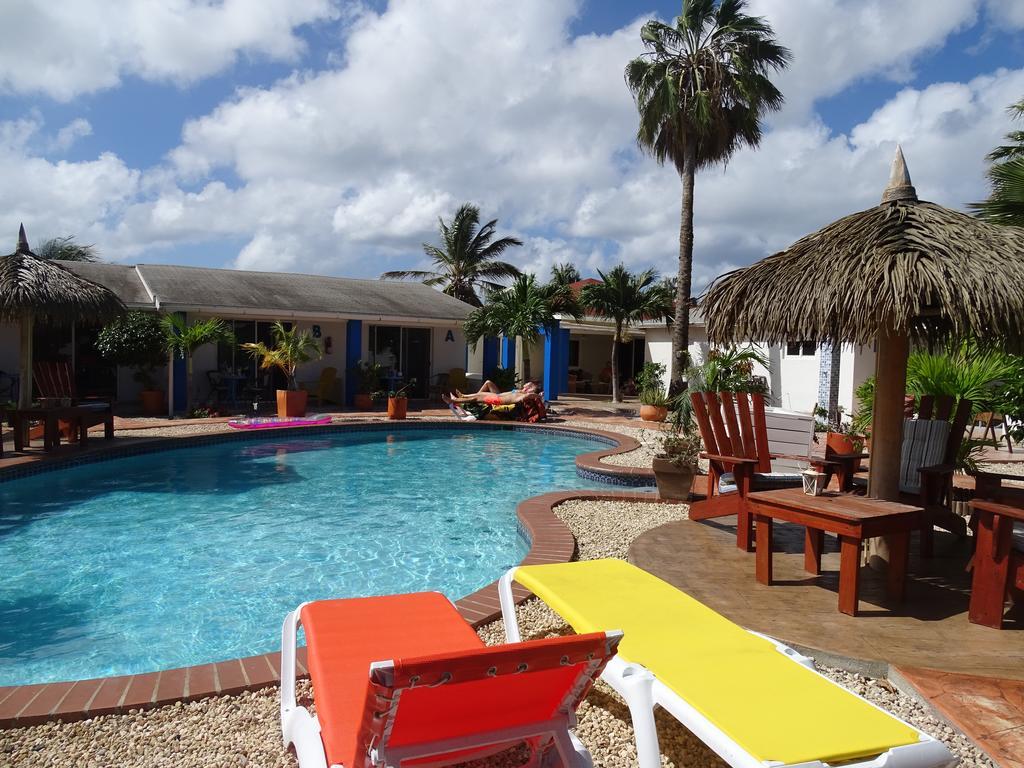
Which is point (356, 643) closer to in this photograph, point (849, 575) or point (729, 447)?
point (849, 575)

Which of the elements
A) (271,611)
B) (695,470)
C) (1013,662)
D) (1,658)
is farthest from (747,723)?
(695,470)

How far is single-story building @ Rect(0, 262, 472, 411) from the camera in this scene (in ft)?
56.1

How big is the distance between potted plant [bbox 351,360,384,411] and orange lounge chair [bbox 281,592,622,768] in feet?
51.8

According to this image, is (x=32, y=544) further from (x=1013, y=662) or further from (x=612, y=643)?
(x=1013, y=662)

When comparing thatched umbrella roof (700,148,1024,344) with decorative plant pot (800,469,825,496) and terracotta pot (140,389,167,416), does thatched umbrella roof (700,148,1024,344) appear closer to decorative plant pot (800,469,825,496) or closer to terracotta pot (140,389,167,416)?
decorative plant pot (800,469,825,496)

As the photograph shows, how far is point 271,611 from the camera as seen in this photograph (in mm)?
5617

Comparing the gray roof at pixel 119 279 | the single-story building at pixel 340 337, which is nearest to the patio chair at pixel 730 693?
the single-story building at pixel 340 337

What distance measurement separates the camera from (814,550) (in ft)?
15.8

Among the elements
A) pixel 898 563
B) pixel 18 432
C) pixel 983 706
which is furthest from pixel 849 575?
pixel 18 432

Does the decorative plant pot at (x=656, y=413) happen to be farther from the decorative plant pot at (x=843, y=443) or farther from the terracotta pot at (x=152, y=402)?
the terracotta pot at (x=152, y=402)

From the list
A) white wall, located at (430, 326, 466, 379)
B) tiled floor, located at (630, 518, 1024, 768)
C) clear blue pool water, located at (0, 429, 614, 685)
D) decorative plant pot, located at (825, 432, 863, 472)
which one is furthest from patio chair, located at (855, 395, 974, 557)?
white wall, located at (430, 326, 466, 379)

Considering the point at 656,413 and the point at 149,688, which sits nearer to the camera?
the point at 149,688

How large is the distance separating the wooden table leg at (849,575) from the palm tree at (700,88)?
13228 mm

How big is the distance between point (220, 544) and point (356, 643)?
16.5 feet
